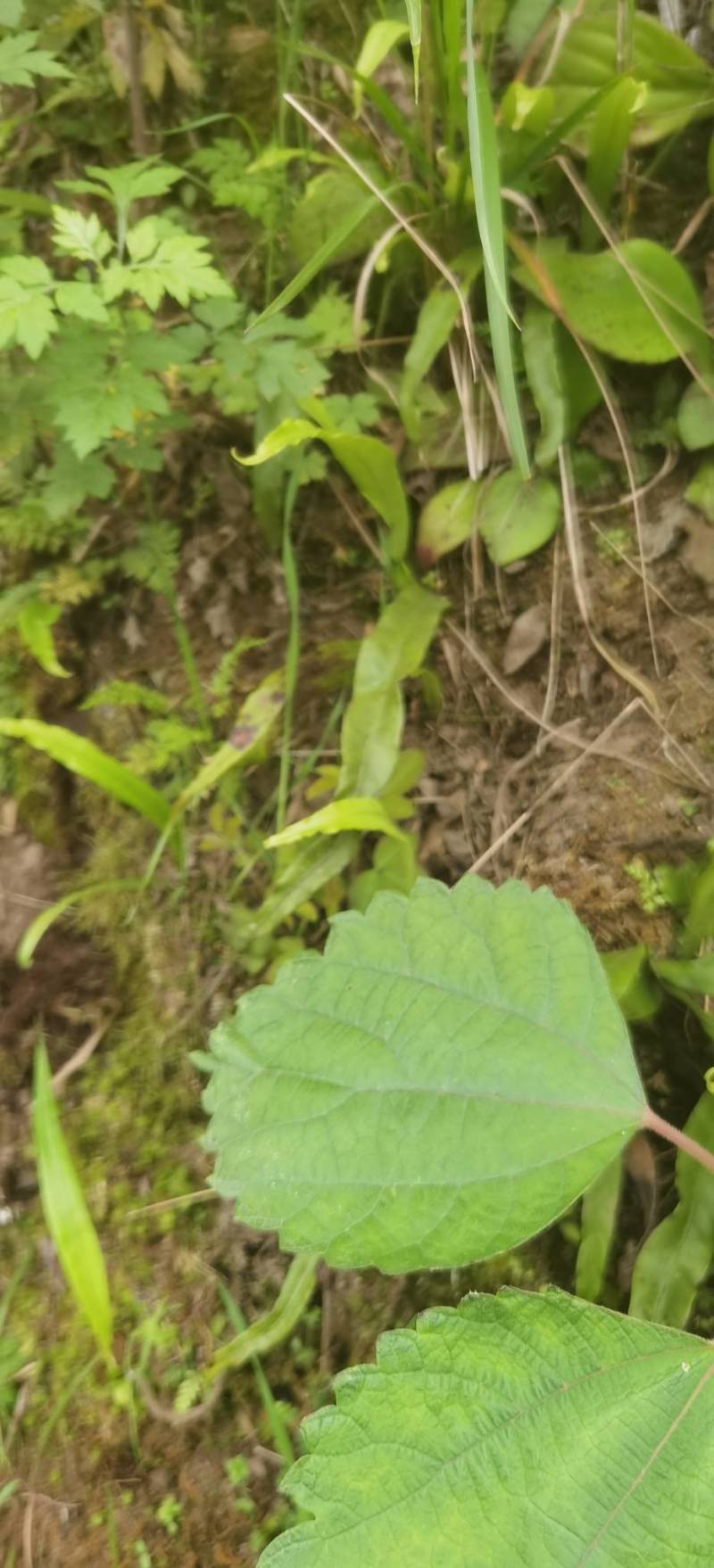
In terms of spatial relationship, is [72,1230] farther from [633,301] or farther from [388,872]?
[633,301]

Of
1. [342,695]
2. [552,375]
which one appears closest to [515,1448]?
[342,695]

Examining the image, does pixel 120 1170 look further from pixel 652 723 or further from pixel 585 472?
pixel 585 472

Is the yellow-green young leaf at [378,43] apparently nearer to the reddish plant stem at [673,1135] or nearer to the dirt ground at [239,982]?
the dirt ground at [239,982]

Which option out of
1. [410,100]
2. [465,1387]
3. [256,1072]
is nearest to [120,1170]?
[256,1072]

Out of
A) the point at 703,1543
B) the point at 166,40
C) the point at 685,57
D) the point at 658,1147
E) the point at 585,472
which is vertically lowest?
the point at 658,1147

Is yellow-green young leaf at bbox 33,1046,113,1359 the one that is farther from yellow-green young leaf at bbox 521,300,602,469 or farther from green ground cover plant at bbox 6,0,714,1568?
yellow-green young leaf at bbox 521,300,602,469

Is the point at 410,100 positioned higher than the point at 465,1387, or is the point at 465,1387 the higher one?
the point at 410,100

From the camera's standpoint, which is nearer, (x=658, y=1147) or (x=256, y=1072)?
(x=256, y=1072)
